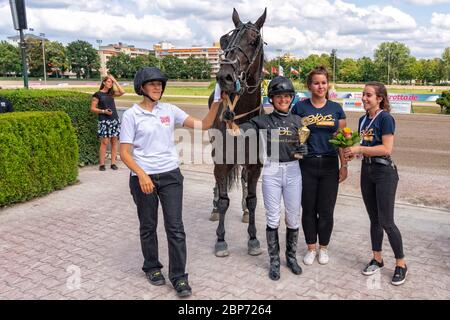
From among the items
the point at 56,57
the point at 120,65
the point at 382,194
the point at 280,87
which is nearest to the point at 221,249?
the point at 382,194

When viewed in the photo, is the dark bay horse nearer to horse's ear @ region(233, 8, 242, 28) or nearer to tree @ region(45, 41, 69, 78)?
horse's ear @ region(233, 8, 242, 28)

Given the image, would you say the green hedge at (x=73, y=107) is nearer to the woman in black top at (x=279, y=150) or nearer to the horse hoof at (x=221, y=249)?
the horse hoof at (x=221, y=249)

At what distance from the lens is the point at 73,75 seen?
10925 cm

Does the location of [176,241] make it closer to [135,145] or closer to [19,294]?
[135,145]

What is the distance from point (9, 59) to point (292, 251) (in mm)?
96866

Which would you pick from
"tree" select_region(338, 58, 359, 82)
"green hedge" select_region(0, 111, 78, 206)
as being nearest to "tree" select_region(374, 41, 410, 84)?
"tree" select_region(338, 58, 359, 82)

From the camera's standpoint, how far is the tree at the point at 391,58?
280 ft

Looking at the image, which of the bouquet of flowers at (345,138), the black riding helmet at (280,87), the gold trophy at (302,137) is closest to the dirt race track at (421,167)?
the bouquet of flowers at (345,138)

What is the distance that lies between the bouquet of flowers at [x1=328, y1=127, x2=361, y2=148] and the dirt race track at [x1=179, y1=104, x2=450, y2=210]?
3624 mm

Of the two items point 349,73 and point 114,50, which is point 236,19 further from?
point 114,50

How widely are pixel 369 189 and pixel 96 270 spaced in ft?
9.74

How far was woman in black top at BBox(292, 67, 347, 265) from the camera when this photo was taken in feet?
13.3

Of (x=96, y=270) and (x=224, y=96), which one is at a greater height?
(x=224, y=96)

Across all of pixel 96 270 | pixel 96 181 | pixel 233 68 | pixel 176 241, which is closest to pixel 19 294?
pixel 96 270
